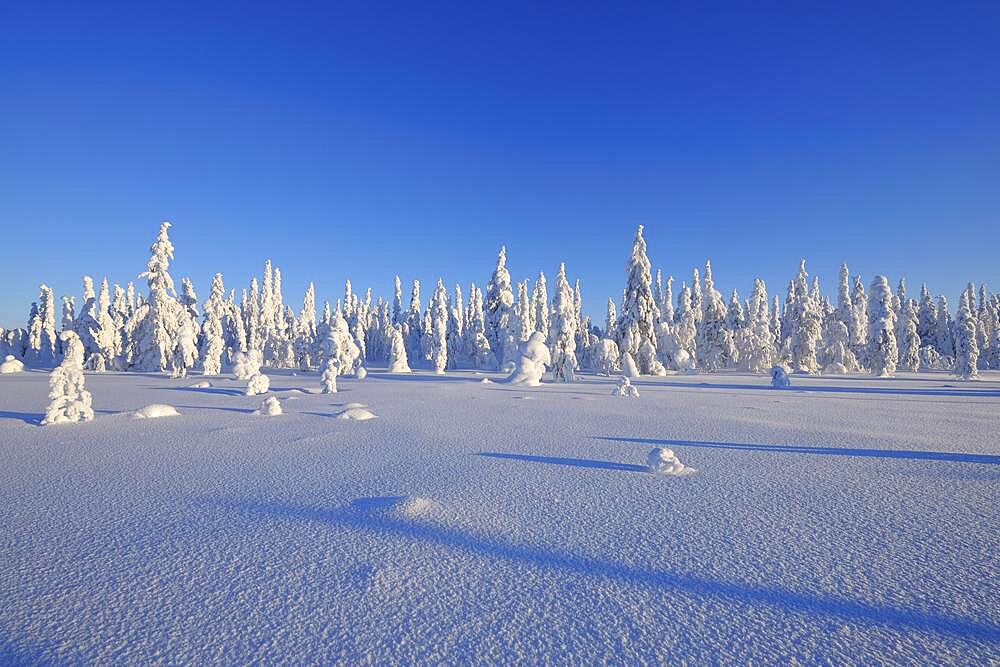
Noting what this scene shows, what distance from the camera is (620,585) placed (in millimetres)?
3217

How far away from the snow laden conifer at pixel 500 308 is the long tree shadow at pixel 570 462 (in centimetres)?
4264

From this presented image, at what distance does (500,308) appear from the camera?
52.8m

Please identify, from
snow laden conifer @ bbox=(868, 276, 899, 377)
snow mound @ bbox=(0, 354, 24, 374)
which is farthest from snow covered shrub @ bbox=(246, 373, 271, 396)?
snow laden conifer @ bbox=(868, 276, 899, 377)

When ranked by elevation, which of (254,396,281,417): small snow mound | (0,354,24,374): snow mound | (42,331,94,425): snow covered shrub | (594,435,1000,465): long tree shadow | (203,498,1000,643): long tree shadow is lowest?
(594,435,1000,465): long tree shadow

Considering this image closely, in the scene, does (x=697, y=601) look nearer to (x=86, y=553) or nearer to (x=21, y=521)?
(x=86, y=553)

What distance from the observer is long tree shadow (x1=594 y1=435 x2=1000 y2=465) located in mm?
7062

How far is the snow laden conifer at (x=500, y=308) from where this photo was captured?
50.7 metres

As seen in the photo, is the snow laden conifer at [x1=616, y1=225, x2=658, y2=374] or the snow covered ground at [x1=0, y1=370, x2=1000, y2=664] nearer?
the snow covered ground at [x1=0, y1=370, x2=1000, y2=664]

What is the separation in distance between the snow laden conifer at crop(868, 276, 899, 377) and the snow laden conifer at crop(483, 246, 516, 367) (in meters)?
33.6

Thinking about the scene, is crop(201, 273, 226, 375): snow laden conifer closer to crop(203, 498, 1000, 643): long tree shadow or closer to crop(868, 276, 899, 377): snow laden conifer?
crop(203, 498, 1000, 643): long tree shadow

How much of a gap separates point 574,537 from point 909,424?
11.1m

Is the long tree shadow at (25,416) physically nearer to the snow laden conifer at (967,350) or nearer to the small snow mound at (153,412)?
the small snow mound at (153,412)

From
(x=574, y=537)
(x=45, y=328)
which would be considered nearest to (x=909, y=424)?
(x=574, y=537)

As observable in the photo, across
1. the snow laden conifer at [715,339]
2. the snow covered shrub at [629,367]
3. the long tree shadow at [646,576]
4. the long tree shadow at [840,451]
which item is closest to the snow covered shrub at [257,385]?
the long tree shadow at [646,576]
